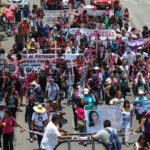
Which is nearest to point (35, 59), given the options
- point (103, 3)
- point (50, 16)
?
point (50, 16)

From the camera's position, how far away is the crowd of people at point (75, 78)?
2152 cm

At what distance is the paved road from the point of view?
44400 millimetres

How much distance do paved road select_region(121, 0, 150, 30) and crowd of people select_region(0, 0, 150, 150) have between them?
5261 millimetres

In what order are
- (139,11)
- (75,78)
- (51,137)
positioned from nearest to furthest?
(51,137) → (75,78) → (139,11)

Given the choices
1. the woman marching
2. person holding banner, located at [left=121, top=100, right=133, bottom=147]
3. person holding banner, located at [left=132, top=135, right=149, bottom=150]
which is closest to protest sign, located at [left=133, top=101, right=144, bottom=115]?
person holding banner, located at [left=121, top=100, right=133, bottom=147]

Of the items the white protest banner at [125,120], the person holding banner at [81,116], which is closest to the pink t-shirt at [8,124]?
the person holding banner at [81,116]

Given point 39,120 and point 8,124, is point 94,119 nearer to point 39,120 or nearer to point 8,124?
point 39,120

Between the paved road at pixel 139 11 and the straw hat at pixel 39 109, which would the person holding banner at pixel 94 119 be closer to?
the straw hat at pixel 39 109

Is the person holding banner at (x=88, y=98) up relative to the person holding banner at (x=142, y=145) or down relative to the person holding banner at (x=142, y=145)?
down

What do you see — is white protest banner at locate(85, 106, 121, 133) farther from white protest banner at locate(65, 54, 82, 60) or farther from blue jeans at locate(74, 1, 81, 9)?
blue jeans at locate(74, 1, 81, 9)

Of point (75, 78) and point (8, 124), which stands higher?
point (8, 124)

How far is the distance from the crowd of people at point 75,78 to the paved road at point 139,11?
Answer: 17.3ft

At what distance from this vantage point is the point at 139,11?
48.2 m

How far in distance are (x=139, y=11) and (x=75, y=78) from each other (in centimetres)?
2112
